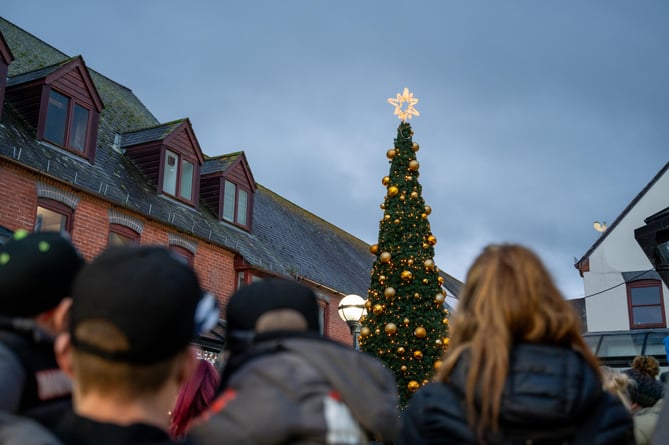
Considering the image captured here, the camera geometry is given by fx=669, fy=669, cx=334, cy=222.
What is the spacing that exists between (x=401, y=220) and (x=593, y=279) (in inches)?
594

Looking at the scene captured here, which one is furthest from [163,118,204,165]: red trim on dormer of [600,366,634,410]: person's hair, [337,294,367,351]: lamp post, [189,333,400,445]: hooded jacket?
[189,333,400,445]: hooded jacket

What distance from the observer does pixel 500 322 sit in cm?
242

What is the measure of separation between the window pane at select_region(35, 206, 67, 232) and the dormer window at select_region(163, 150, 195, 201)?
3962 millimetres

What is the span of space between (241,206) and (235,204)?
0.47 metres

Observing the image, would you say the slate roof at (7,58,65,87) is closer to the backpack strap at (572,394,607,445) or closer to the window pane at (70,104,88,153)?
the window pane at (70,104,88,153)

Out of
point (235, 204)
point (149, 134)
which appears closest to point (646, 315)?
point (235, 204)

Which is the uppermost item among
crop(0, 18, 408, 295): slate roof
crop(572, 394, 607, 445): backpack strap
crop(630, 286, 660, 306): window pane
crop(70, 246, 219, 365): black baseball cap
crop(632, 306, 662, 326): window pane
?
crop(0, 18, 408, 295): slate roof

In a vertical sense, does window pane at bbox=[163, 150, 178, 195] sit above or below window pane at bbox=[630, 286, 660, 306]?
above

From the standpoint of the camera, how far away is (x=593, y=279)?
23797 mm

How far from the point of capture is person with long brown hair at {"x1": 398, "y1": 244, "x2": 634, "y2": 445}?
2.32 meters

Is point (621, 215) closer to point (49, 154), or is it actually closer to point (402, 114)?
point (402, 114)

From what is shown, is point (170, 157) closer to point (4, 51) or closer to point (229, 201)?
point (229, 201)

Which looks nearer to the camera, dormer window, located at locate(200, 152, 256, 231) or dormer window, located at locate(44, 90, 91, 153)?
dormer window, located at locate(44, 90, 91, 153)

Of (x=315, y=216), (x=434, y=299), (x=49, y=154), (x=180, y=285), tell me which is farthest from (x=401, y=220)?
(x=315, y=216)
